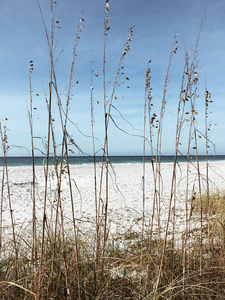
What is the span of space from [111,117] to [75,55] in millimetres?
399

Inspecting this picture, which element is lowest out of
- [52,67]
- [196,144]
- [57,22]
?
[196,144]

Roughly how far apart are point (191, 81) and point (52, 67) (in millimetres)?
807

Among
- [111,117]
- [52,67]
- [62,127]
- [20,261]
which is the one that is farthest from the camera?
[20,261]

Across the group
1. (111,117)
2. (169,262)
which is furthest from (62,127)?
(169,262)

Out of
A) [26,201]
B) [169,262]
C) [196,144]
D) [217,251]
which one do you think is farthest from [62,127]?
[26,201]

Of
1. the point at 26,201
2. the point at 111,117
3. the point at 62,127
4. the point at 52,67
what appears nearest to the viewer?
the point at 52,67

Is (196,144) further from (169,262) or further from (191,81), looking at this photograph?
(169,262)

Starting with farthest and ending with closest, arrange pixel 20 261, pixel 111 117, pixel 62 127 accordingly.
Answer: pixel 20 261 < pixel 111 117 < pixel 62 127

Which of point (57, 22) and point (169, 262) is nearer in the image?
point (57, 22)

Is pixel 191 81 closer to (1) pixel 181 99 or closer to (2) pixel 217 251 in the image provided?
(1) pixel 181 99

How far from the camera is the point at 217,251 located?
2.46m

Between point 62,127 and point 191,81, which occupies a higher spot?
point 191,81

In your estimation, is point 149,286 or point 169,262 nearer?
point 149,286

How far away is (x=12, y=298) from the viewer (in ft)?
5.75
